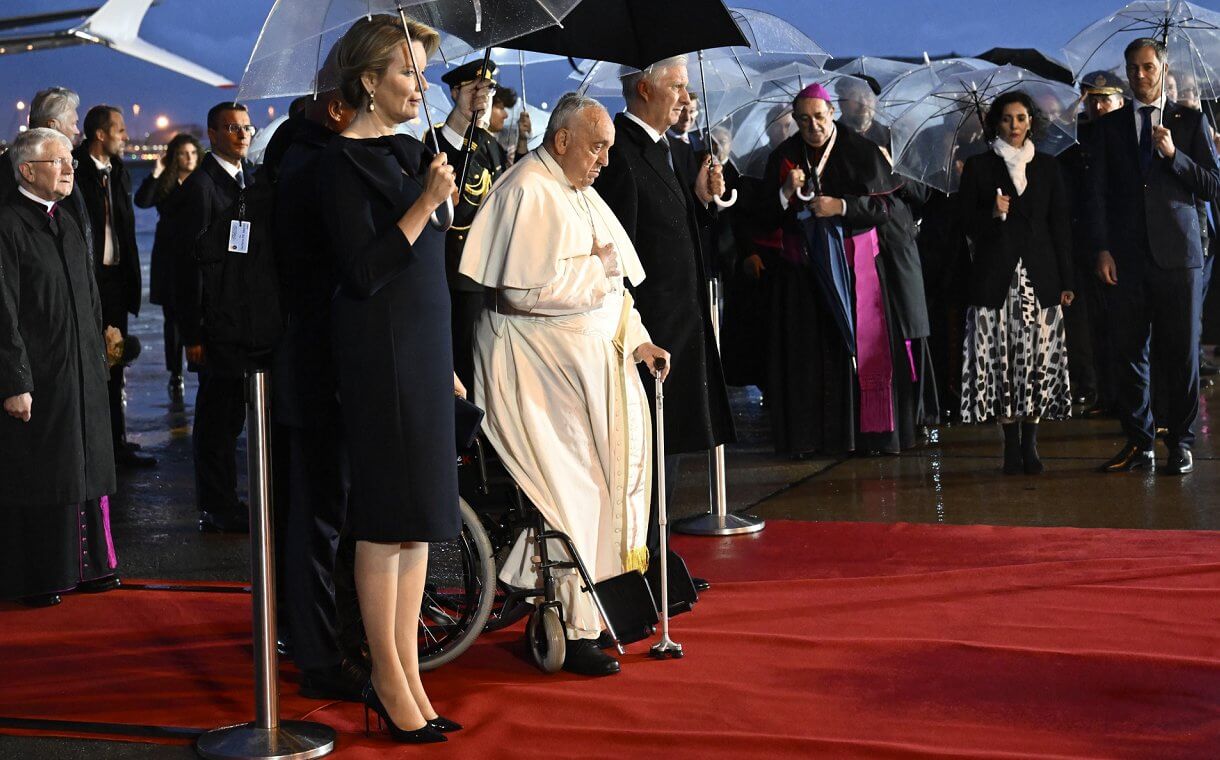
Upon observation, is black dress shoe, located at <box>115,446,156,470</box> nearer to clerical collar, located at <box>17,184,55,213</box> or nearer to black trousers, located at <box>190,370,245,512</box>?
black trousers, located at <box>190,370,245,512</box>

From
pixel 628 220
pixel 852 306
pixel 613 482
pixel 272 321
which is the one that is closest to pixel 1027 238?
pixel 852 306

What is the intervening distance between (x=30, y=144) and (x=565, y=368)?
7.67 feet

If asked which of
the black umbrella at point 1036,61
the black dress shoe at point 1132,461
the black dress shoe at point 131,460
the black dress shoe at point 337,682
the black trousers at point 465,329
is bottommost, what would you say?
the black dress shoe at point 337,682

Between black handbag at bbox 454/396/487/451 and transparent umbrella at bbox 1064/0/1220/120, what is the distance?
5.12 meters

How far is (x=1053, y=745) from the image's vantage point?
374 centimetres

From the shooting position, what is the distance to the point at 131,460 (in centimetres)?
906

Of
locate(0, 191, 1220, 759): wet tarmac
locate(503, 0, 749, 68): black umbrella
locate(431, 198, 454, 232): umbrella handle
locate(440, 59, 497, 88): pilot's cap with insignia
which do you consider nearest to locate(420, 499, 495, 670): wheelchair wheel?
locate(431, 198, 454, 232): umbrella handle

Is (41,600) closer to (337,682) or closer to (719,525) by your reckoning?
(337,682)

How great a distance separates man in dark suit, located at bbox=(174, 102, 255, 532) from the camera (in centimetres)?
684

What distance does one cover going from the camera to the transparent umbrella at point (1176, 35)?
780 centimetres

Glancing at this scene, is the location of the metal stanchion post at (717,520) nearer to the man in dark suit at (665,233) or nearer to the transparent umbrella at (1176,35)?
the man in dark suit at (665,233)

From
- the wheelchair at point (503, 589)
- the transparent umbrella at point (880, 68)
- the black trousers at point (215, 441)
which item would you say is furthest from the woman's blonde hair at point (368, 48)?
the transparent umbrella at point (880, 68)

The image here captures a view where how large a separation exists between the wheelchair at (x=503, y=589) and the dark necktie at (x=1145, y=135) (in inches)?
168

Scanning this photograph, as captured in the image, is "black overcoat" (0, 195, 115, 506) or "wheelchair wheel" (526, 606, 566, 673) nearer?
"wheelchair wheel" (526, 606, 566, 673)
